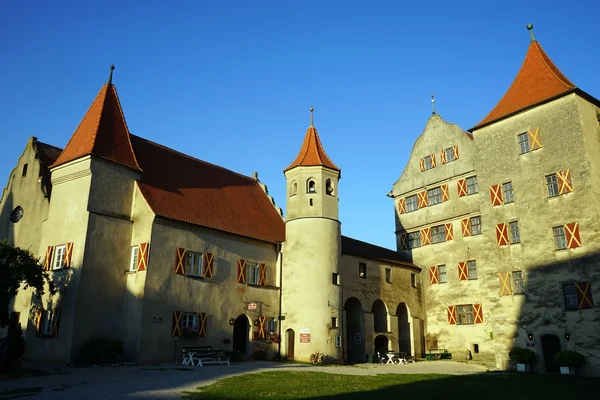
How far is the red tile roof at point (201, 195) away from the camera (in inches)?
1062

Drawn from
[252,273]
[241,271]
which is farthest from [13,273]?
[252,273]

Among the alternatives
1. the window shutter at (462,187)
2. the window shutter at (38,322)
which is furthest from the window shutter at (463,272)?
the window shutter at (38,322)

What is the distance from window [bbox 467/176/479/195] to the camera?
112 ft

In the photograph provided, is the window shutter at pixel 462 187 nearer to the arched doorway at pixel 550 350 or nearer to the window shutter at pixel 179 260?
the arched doorway at pixel 550 350

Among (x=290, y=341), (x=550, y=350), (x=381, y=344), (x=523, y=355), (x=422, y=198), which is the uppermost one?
(x=422, y=198)

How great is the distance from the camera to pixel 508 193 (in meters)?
29.5

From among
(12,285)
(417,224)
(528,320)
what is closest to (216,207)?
(12,285)

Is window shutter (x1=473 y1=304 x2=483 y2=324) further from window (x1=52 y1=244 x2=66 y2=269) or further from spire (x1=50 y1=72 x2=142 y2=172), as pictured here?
window (x1=52 y1=244 x2=66 y2=269)

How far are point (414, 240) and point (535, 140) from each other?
12397 mm

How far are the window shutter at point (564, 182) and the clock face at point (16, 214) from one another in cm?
3048

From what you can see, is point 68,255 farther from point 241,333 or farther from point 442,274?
point 442,274

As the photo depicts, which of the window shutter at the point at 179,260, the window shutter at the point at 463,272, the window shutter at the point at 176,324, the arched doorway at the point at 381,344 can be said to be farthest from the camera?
the window shutter at the point at 463,272

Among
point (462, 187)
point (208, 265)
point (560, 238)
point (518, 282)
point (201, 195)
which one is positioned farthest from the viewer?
point (462, 187)

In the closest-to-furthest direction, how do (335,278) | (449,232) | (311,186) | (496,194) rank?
(335,278) < (496,194) < (311,186) < (449,232)
